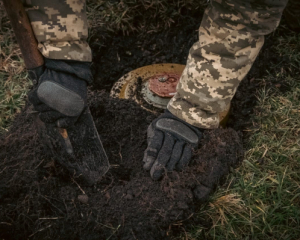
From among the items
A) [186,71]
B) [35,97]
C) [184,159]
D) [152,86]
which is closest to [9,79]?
[35,97]

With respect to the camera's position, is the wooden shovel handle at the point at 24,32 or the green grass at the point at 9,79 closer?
the wooden shovel handle at the point at 24,32

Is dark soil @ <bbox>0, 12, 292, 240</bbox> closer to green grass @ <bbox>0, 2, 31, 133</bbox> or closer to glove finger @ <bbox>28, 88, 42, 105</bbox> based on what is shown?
green grass @ <bbox>0, 2, 31, 133</bbox>

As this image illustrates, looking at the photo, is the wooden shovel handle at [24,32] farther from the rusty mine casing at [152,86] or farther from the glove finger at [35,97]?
the rusty mine casing at [152,86]

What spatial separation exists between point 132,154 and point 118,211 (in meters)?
0.39

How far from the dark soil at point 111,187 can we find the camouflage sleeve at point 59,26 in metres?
0.50

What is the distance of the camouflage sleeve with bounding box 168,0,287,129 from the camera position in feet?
4.80

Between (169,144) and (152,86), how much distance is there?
577 millimetres

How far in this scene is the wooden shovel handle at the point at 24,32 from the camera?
1291 mm

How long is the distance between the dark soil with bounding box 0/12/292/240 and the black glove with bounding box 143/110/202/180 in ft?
0.17

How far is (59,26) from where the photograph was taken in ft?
4.78

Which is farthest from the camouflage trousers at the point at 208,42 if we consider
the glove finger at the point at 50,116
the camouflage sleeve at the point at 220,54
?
the glove finger at the point at 50,116

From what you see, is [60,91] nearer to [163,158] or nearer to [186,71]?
[163,158]

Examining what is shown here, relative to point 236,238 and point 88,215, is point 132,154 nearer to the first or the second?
point 88,215

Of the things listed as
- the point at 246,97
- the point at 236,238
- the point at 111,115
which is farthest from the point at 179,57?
the point at 236,238
